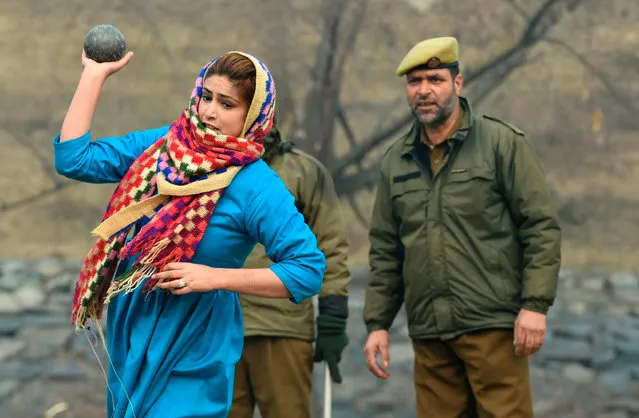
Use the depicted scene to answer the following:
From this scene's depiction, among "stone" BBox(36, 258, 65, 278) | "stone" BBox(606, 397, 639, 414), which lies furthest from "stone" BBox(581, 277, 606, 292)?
"stone" BBox(36, 258, 65, 278)

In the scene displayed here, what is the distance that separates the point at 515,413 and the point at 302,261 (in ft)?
5.24

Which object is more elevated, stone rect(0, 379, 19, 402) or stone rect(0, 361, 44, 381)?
stone rect(0, 361, 44, 381)

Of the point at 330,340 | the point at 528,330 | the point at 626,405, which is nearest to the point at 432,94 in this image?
the point at 528,330

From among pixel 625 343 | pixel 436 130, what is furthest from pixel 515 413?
pixel 625 343

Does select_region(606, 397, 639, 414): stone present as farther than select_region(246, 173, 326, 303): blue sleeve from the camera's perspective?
Yes

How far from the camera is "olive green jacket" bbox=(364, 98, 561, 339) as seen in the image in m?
4.57

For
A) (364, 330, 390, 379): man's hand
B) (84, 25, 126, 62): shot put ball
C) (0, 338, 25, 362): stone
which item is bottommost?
(0, 338, 25, 362): stone

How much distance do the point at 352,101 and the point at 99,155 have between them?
4833 mm

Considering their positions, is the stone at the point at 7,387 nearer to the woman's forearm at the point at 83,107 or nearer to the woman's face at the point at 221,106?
the woman's forearm at the point at 83,107

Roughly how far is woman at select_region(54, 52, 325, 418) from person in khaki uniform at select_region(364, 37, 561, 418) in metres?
1.35

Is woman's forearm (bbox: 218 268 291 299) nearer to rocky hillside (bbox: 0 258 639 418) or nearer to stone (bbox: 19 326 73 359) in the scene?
rocky hillside (bbox: 0 258 639 418)

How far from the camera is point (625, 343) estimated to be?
795cm

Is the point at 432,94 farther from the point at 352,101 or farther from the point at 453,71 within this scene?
the point at 352,101

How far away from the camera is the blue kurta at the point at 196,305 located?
3275 millimetres
